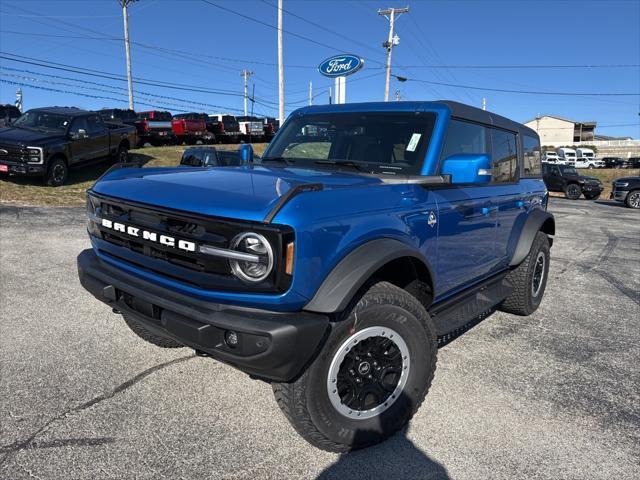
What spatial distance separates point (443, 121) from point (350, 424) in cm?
210

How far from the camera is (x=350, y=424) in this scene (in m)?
2.53

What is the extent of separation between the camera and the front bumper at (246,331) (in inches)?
82.4

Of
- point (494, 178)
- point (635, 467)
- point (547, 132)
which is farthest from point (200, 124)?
point (547, 132)

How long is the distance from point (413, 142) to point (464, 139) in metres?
0.55

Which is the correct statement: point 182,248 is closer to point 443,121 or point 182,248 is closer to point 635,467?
point 443,121

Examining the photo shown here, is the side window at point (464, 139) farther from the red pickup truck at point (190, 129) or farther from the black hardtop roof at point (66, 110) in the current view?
the red pickup truck at point (190, 129)

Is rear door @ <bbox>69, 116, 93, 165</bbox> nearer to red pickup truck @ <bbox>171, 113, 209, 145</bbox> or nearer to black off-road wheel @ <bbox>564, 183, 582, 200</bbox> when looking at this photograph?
red pickup truck @ <bbox>171, 113, 209, 145</bbox>

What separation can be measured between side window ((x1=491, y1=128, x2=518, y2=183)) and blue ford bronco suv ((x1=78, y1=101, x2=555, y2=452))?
1.39ft

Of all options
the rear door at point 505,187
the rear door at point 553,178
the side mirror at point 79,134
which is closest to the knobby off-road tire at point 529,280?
the rear door at point 505,187

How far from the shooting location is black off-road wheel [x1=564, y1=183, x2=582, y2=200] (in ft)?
70.4

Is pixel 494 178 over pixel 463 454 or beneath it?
over

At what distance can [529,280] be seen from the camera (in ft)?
15.0

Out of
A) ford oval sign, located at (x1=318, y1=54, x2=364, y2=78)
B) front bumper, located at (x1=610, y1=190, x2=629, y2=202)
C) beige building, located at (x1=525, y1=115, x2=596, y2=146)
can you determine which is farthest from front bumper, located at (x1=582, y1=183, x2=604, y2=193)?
beige building, located at (x1=525, y1=115, x2=596, y2=146)

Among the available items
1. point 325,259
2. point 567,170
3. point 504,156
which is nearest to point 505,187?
point 504,156
